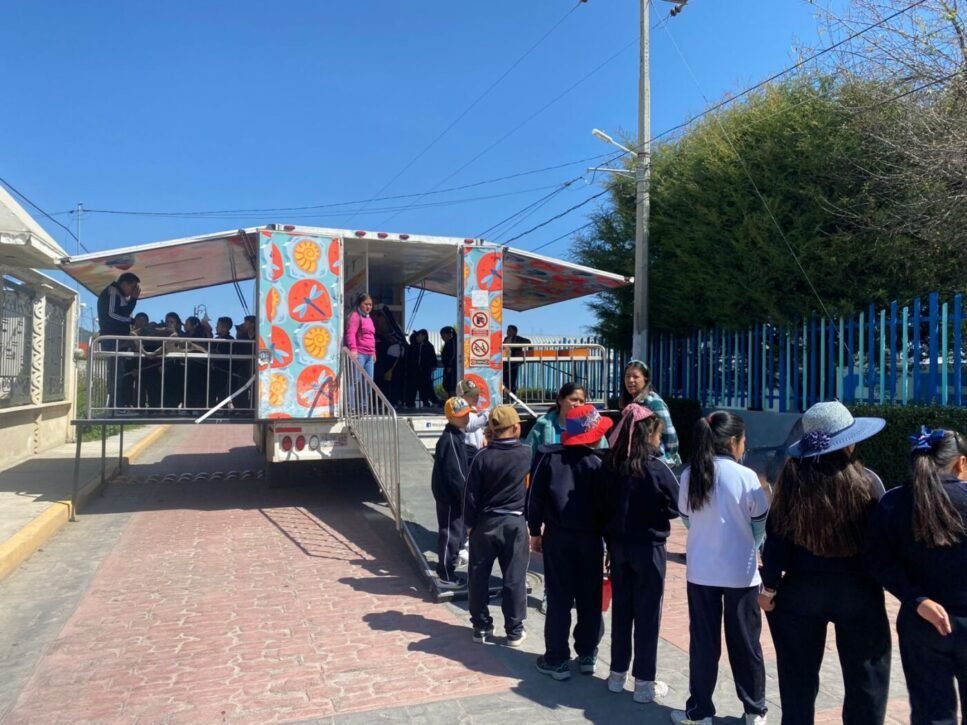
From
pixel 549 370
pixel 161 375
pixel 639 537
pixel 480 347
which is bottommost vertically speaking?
pixel 639 537

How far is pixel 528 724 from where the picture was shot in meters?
3.83

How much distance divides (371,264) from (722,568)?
8739 mm

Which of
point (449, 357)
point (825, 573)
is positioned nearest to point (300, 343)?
point (449, 357)

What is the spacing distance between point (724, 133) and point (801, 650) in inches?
390

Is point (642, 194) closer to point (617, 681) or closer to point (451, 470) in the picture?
point (451, 470)

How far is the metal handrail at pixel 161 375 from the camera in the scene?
30.0ft

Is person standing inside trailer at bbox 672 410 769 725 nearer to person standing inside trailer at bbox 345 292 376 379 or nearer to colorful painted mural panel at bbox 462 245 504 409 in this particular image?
colorful painted mural panel at bbox 462 245 504 409

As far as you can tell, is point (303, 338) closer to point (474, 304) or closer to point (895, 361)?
point (474, 304)

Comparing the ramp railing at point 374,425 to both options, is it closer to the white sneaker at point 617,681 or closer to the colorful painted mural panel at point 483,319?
the colorful painted mural panel at point 483,319

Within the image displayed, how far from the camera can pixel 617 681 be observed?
416 cm

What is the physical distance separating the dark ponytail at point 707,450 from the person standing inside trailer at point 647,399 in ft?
6.00

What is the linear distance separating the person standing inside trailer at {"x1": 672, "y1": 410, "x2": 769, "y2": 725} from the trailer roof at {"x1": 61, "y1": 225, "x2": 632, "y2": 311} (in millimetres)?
6265

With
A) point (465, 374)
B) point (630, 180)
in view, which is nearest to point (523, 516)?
point (465, 374)

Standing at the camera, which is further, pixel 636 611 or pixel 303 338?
pixel 303 338
